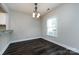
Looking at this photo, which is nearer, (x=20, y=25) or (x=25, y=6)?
(x=25, y=6)

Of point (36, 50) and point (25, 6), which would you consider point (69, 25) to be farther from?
point (25, 6)

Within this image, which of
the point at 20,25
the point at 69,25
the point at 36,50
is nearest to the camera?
the point at 36,50

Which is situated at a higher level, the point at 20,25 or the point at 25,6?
the point at 25,6

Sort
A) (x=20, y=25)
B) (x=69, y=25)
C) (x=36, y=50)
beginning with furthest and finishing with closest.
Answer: (x=20, y=25)
(x=69, y=25)
(x=36, y=50)

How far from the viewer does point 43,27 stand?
193 inches

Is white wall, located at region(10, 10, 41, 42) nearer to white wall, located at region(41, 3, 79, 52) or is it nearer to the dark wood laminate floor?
the dark wood laminate floor

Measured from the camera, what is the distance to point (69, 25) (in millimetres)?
2748

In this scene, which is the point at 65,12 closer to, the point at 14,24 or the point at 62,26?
the point at 62,26

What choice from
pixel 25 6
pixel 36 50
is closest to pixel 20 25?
pixel 25 6

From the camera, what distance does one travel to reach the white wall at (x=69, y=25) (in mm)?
2441

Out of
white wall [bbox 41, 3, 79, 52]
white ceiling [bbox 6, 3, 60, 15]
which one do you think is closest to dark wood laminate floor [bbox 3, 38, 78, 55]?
white wall [bbox 41, 3, 79, 52]

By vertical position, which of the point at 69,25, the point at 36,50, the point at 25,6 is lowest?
the point at 36,50
